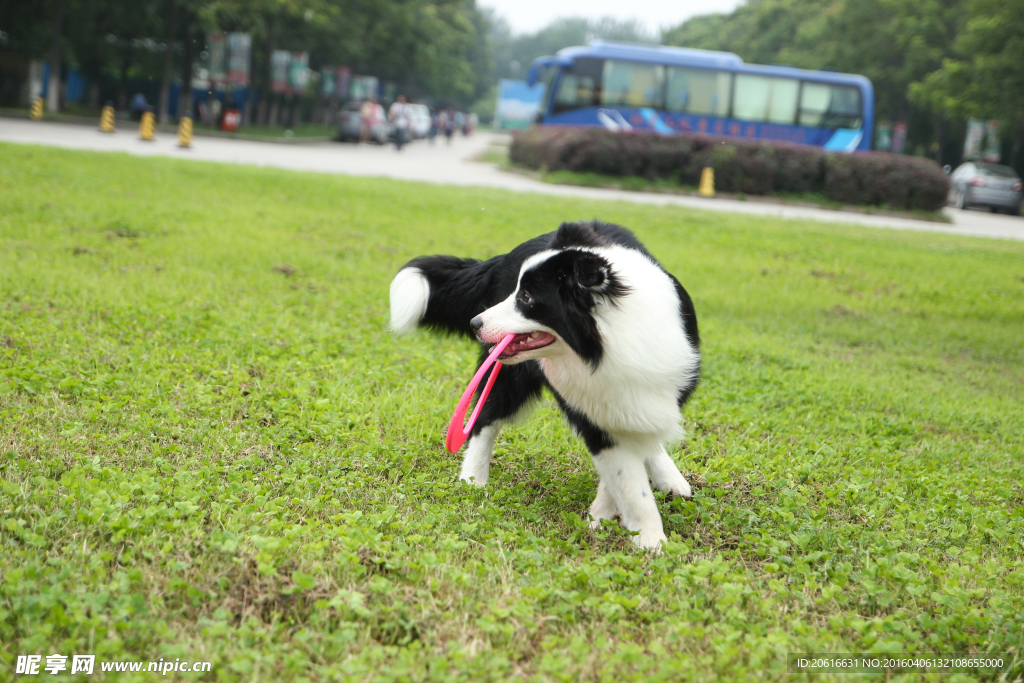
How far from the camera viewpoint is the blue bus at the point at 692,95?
26078mm

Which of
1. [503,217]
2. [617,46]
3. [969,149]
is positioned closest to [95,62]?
[617,46]

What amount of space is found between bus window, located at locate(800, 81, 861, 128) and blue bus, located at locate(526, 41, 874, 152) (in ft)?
0.11

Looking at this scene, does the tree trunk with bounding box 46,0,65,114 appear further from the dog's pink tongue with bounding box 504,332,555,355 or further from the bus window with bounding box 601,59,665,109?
the dog's pink tongue with bounding box 504,332,555,355

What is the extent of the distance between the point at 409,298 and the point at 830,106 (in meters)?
26.9

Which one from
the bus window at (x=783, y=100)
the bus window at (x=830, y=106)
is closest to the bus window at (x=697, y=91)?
the bus window at (x=783, y=100)

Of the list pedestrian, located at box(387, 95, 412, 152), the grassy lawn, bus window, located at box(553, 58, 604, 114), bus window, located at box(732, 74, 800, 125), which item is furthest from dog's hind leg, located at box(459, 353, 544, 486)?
pedestrian, located at box(387, 95, 412, 152)

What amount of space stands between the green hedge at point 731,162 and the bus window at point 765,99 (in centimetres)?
423

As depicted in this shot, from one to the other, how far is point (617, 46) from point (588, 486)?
24.0 metres

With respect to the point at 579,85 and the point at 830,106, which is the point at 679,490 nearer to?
the point at 579,85

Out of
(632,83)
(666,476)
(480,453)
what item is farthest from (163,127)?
(666,476)

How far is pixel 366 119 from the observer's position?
113 ft

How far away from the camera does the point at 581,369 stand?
3.28 metres

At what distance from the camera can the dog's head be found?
3.12 m

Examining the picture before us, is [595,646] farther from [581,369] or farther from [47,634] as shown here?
[47,634]
